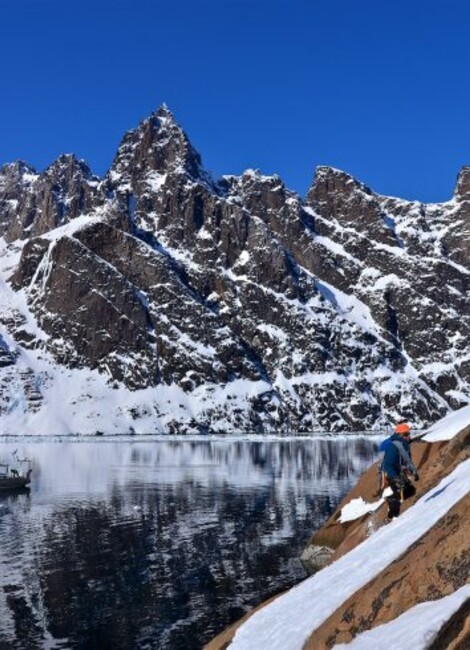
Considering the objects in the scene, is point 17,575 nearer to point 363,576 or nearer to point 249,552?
point 249,552

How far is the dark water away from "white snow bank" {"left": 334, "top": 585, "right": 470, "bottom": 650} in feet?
62.4

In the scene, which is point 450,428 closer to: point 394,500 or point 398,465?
point 394,500

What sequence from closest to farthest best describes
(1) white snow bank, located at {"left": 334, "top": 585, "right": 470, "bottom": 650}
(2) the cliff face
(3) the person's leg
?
(1) white snow bank, located at {"left": 334, "top": 585, "right": 470, "bottom": 650}
(2) the cliff face
(3) the person's leg

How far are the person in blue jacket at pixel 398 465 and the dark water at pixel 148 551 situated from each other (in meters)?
11.4

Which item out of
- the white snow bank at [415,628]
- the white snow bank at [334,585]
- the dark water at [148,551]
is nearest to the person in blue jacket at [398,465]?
the white snow bank at [334,585]

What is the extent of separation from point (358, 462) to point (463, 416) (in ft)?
314

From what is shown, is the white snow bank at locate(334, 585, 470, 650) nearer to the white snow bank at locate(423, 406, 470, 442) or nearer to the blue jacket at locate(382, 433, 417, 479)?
the blue jacket at locate(382, 433, 417, 479)

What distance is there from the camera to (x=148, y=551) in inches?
2036

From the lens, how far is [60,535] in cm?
5759

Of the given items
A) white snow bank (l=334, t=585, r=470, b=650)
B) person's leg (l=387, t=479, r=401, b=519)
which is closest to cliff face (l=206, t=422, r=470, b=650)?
white snow bank (l=334, t=585, r=470, b=650)

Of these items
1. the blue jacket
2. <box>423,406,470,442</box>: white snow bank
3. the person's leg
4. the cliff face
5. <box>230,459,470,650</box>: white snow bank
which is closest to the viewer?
the cliff face

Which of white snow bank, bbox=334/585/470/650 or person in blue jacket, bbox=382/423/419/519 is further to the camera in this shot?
person in blue jacket, bbox=382/423/419/519

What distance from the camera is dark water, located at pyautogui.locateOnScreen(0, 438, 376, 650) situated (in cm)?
3384

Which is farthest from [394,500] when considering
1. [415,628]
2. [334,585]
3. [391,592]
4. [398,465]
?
[415,628]
